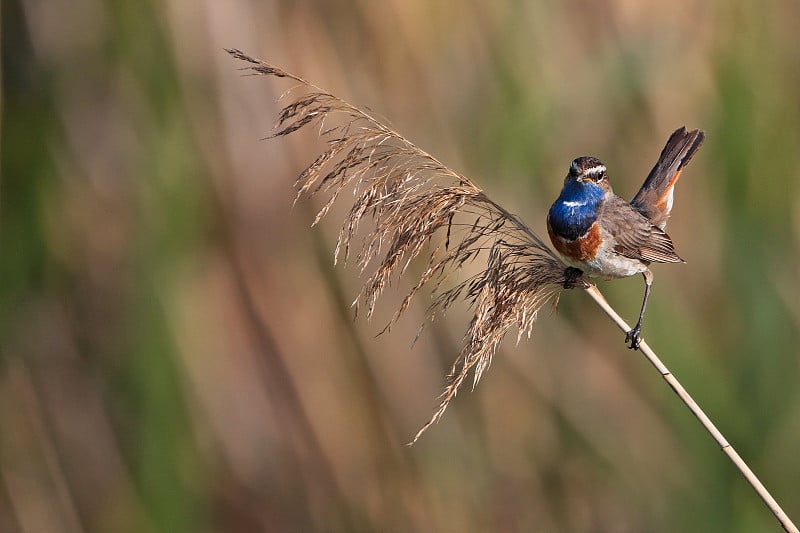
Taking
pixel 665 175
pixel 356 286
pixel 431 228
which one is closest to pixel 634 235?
pixel 665 175

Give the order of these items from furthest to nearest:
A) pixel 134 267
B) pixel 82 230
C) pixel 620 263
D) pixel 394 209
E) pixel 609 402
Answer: pixel 609 402 < pixel 82 230 < pixel 134 267 < pixel 620 263 < pixel 394 209

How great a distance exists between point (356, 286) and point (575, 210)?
844 millimetres

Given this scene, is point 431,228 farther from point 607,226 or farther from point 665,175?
point 665,175

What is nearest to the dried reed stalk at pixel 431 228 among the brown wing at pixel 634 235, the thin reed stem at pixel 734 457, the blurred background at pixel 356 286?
the thin reed stem at pixel 734 457

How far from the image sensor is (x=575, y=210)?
2.95 metres

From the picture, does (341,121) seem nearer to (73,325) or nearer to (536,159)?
(536,159)

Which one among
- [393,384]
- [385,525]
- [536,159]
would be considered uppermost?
[536,159]

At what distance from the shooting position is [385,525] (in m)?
3.54

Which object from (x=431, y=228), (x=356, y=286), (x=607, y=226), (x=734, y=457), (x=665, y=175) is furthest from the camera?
(x=356, y=286)

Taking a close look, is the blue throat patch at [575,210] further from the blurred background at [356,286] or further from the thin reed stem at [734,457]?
the thin reed stem at [734,457]

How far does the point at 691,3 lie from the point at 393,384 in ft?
6.12

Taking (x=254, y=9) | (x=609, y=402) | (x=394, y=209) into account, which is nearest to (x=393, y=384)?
(x=609, y=402)

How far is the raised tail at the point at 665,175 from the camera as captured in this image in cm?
325

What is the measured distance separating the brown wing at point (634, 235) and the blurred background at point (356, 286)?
0.75 ft
